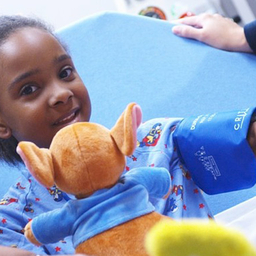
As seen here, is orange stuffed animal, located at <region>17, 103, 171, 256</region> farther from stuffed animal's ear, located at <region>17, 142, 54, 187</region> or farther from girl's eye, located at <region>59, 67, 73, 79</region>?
girl's eye, located at <region>59, 67, 73, 79</region>

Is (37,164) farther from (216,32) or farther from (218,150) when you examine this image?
(216,32)

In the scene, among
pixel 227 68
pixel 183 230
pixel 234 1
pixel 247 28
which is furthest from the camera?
pixel 234 1

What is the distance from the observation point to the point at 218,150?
0.72 meters

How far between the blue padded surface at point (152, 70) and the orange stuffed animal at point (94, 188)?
2.06ft

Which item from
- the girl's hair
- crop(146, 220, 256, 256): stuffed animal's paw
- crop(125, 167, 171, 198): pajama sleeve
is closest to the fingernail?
the girl's hair

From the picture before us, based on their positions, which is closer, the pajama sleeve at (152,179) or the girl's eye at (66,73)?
the pajama sleeve at (152,179)

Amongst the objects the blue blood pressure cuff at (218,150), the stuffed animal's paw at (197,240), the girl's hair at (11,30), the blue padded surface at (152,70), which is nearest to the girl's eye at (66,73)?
the girl's hair at (11,30)

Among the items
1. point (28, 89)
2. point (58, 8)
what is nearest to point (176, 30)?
point (28, 89)

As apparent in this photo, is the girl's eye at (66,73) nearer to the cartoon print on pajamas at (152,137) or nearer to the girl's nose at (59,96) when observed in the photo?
the girl's nose at (59,96)

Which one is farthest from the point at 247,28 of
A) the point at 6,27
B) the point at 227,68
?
the point at 6,27

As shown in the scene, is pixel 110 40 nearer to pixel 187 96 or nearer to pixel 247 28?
pixel 187 96

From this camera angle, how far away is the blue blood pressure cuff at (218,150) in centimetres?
70

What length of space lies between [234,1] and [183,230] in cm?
150

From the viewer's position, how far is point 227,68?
46.6 inches
